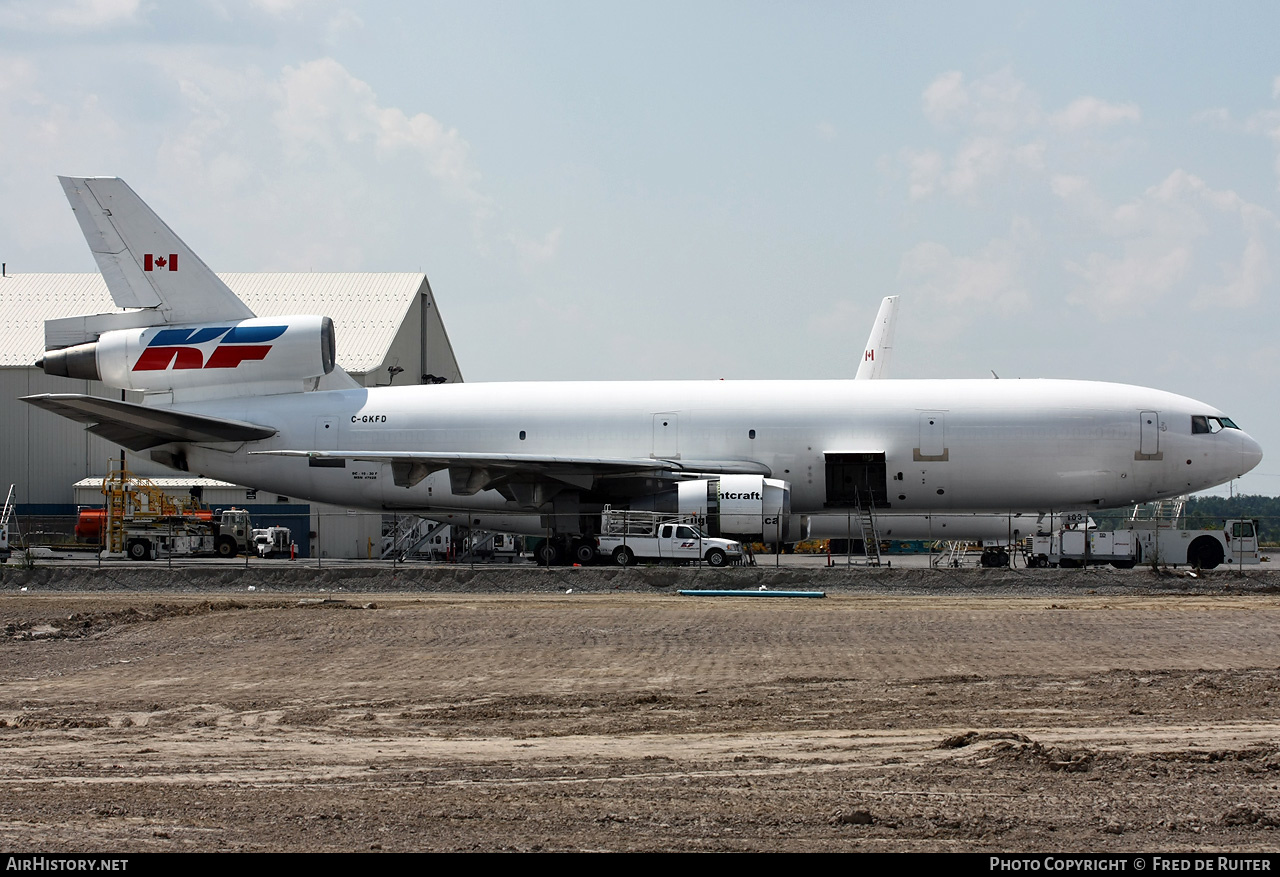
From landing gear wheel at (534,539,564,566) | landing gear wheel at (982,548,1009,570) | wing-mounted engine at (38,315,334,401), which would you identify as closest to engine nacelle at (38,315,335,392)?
wing-mounted engine at (38,315,334,401)

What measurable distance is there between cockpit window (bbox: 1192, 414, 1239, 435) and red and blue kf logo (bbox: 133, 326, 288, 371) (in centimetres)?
2412

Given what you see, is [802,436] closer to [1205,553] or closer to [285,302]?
[1205,553]

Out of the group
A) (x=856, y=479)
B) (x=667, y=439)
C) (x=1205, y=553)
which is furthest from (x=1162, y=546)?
(x=667, y=439)

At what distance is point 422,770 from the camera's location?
30.9ft

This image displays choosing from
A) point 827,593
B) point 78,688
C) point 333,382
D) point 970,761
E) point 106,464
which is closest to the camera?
point 970,761

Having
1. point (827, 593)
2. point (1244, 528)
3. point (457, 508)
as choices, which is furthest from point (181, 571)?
point (1244, 528)

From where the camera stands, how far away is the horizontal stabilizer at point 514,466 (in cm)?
3053

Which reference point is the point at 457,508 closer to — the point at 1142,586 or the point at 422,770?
the point at 1142,586

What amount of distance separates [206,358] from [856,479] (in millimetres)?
17892

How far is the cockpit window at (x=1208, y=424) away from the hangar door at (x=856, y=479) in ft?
25.5

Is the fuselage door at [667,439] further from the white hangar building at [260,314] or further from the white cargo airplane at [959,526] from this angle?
the white hangar building at [260,314]

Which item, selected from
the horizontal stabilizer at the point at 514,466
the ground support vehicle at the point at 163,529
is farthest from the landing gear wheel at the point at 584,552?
the ground support vehicle at the point at 163,529

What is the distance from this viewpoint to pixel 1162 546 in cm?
3058

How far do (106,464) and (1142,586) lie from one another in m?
40.0
